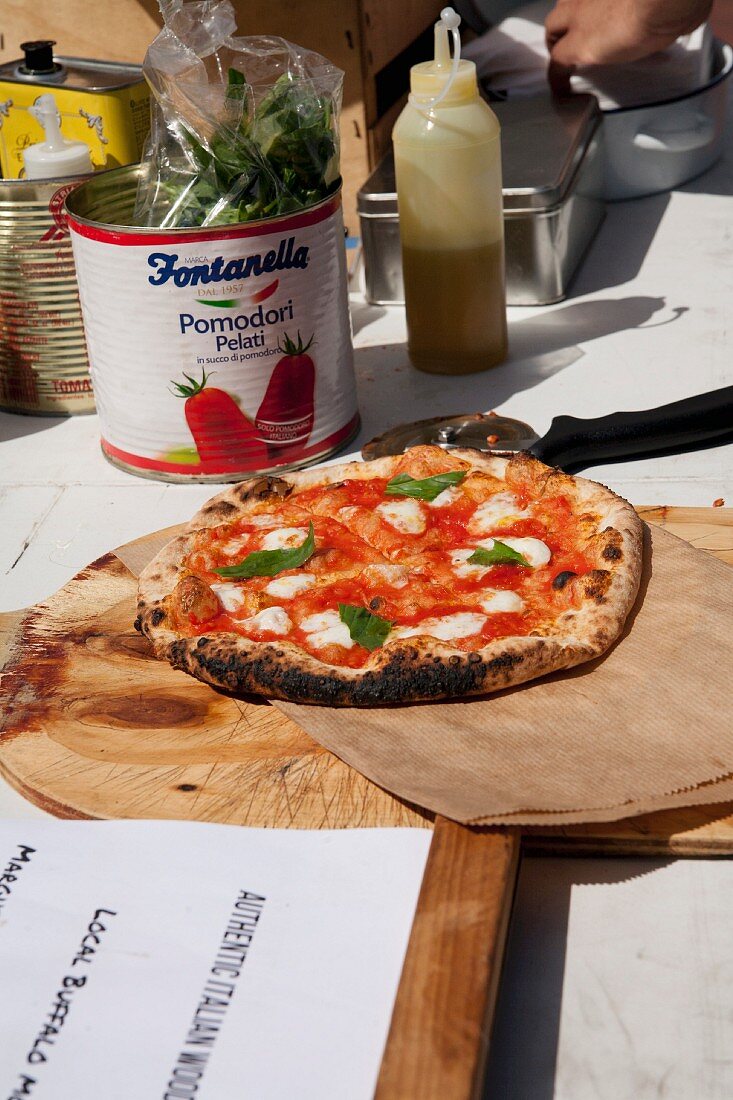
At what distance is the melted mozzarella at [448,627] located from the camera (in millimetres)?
1069

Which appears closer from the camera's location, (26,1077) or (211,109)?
(26,1077)

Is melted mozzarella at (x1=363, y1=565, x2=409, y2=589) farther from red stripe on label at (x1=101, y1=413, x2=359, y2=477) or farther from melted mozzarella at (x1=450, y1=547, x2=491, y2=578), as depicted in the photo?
red stripe on label at (x1=101, y1=413, x2=359, y2=477)

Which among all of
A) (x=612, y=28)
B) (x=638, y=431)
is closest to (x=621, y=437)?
(x=638, y=431)

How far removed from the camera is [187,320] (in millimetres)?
1351

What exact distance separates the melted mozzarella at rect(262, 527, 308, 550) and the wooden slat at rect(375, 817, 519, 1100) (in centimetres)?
43

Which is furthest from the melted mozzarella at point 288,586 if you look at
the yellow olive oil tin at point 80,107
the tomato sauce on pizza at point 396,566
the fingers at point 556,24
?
the fingers at point 556,24

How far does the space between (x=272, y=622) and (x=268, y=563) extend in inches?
4.0

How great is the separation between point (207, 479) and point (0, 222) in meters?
0.44

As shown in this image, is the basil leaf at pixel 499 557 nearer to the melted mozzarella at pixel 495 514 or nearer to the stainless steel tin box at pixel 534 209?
the melted mozzarella at pixel 495 514

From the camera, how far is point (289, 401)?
1437mm

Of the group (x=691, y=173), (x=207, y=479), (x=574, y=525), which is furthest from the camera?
(x=691, y=173)

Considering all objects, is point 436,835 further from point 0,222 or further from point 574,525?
point 0,222

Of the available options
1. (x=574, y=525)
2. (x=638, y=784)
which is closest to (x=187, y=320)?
(x=574, y=525)

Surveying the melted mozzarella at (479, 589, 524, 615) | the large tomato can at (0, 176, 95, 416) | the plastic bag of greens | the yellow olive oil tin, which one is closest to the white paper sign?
the melted mozzarella at (479, 589, 524, 615)
